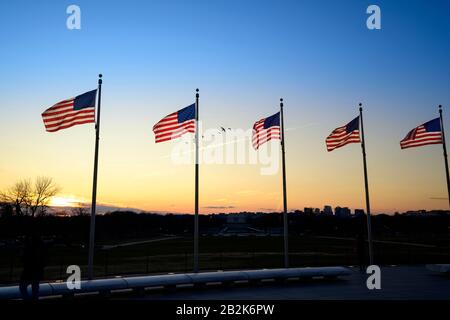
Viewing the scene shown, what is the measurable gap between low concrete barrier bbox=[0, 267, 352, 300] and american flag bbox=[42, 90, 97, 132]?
622 cm

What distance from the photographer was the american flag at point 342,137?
73.0 feet

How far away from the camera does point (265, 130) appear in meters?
21.5

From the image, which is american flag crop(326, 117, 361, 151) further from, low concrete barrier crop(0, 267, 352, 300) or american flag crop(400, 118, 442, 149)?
low concrete barrier crop(0, 267, 352, 300)

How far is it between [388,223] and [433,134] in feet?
590

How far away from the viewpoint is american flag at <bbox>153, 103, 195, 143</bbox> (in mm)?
18984

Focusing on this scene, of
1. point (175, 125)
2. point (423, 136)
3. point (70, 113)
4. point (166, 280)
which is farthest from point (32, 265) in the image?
point (423, 136)

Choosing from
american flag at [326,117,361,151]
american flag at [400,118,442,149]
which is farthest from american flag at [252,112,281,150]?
american flag at [400,118,442,149]

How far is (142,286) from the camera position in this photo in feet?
51.4

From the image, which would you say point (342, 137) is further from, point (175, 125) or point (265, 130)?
point (175, 125)

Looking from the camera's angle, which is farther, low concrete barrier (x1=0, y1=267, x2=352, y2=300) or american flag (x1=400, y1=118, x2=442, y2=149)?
american flag (x1=400, y1=118, x2=442, y2=149)

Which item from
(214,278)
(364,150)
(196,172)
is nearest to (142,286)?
(214,278)

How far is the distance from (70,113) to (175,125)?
4.49m
